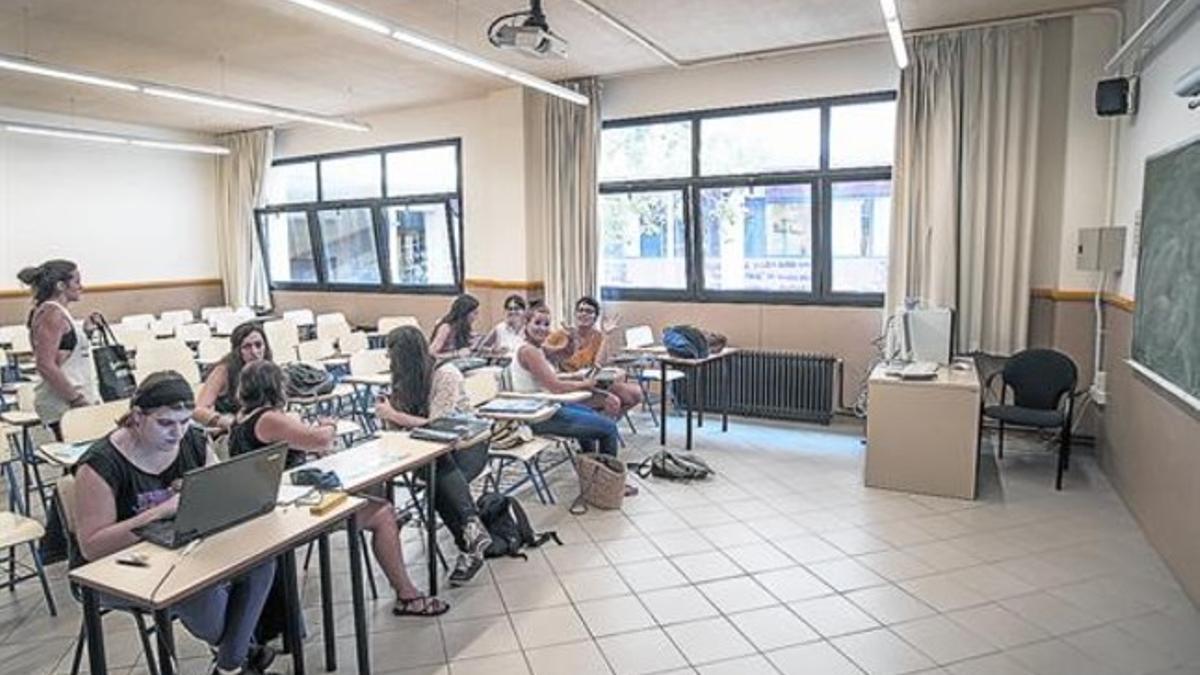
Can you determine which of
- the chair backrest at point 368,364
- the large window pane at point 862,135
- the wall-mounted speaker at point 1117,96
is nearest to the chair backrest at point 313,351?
the chair backrest at point 368,364

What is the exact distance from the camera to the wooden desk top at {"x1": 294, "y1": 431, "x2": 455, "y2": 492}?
2807mm

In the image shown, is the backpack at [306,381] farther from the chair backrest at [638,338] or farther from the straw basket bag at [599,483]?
the chair backrest at [638,338]

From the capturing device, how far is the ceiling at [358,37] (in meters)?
4.93

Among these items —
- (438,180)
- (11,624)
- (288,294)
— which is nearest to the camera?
(11,624)

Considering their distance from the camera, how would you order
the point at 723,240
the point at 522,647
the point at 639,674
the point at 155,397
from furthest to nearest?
the point at 723,240 < the point at 522,647 < the point at 639,674 < the point at 155,397

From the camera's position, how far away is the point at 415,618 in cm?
315

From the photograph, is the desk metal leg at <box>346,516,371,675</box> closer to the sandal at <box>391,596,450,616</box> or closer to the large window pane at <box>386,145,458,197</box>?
the sandal at <box>391,596,450,616</box>

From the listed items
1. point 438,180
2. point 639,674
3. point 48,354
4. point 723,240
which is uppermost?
point 438,180

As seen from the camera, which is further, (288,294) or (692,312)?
(288,294)

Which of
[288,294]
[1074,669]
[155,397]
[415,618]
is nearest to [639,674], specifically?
[415,618]

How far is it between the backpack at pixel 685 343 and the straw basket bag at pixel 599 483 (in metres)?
1.61

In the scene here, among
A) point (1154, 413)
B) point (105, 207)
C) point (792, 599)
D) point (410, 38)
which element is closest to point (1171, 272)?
point (1154, 413)

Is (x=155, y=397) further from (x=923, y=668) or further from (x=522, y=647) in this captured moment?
(x=923, y=668)

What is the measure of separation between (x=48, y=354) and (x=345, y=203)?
17.3ft
